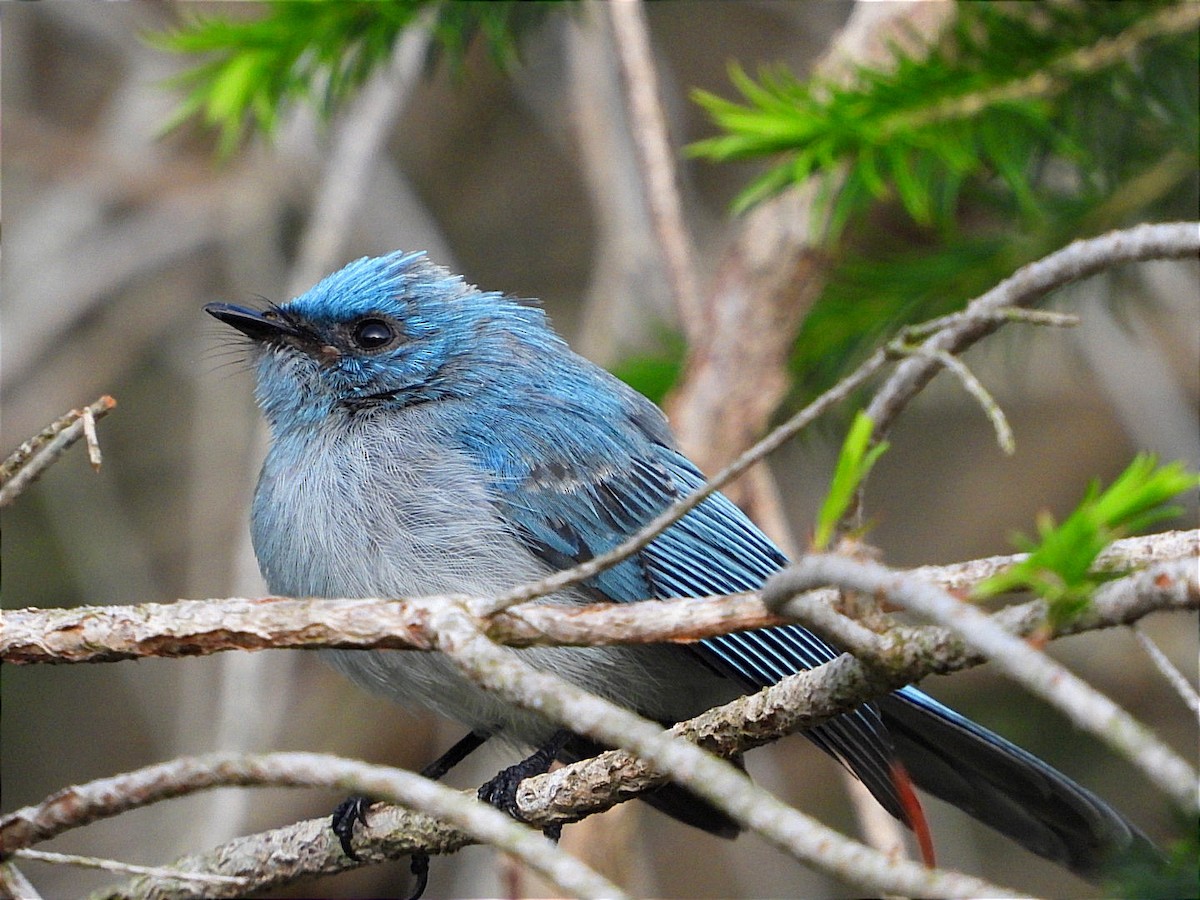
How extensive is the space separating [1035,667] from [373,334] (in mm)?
2652

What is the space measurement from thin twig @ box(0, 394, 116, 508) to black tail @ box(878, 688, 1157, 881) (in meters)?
1.88

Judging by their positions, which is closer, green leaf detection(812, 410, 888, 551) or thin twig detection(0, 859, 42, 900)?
green leaf detection(812, 410, 888, 551)

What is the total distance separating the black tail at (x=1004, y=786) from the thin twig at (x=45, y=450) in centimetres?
188

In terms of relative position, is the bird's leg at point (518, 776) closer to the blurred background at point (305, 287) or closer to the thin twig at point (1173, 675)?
the blurred background at point (305, 287)

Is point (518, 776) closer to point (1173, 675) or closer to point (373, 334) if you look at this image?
point (373, 334)

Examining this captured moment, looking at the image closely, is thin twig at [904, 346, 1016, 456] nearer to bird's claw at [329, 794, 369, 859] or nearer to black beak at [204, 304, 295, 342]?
bird's claw at [329, 794, 369, 859]

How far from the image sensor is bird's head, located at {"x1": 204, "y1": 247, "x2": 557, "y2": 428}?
3639 millimetres

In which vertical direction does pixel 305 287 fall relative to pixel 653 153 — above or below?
below

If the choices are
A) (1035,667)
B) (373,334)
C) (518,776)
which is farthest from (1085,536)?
(373,334)

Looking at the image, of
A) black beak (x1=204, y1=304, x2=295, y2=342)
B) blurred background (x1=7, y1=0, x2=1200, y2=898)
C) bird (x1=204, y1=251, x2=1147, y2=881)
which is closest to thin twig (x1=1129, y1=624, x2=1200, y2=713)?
bird (x1=204, y1=251, x2=1147, y2=881)

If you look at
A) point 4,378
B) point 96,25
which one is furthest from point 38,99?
point 4,378

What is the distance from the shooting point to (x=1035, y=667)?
1.38 m

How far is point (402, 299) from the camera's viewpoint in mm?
3781

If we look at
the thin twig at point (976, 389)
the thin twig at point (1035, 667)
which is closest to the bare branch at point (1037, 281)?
the thin twig at point (976, 389)
